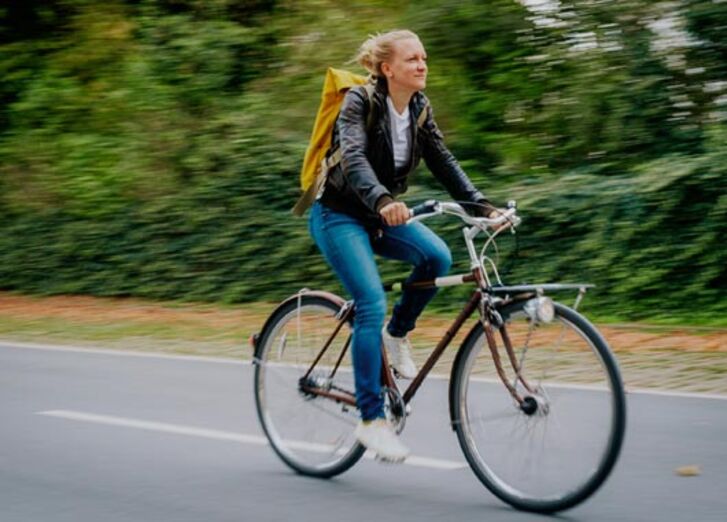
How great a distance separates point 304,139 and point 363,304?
1068cm

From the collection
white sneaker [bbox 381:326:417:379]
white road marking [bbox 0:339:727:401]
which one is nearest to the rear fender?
white sneaker [bbox 381:326:417:379]

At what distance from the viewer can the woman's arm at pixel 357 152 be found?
5.51 meters

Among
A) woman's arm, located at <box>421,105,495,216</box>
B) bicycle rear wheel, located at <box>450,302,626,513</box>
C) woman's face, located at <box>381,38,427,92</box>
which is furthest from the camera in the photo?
woman's arm, located at <box>421,105,495,216</box>

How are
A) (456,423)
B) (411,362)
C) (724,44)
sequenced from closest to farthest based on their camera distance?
1. (456,423)
2. (411,362)
3. (724,44)

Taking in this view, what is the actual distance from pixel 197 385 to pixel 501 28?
756 cm

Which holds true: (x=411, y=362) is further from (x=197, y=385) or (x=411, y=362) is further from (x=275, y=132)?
(x=275, y=132)

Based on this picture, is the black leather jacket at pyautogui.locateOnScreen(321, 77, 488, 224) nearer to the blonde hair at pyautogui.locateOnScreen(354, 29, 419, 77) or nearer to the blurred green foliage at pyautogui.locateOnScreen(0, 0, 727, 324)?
the blonde hair at pyautogui.locateOnScreen(354, 29, 419, 77)

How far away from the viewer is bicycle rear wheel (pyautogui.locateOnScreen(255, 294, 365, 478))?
246 inches

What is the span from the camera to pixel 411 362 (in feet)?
19.9

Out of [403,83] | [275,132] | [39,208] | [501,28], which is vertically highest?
[403,83]

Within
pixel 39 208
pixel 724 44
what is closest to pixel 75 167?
pixel 39 208

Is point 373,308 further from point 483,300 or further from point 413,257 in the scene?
point 483,300

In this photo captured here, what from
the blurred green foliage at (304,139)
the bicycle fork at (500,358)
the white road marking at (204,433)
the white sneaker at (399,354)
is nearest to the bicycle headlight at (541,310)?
the bicycle fork at (500,358)

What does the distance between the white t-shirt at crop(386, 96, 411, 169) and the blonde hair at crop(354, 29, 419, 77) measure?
15cm
